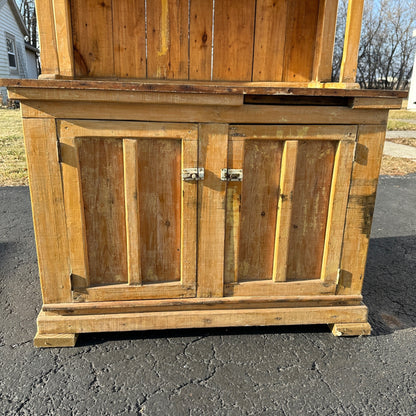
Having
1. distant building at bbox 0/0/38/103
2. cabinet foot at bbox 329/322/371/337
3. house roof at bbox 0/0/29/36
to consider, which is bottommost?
cabinet foot at bbox 329/322/371/337

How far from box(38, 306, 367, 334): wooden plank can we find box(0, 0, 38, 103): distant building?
1445 centimetres

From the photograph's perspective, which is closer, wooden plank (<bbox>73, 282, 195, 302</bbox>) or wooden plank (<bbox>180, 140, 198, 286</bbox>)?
wooden plank (<bbox>180, 140, 198, 286</bbox>)

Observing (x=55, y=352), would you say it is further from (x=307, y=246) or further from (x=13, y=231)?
(x=13, y=231)

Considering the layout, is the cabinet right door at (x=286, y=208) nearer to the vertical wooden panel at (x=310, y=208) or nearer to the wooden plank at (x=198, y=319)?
the vertical wooden panel at (x=310, y=208)

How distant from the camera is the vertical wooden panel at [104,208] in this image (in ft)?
6.22

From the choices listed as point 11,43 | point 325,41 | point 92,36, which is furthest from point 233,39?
point 11,43

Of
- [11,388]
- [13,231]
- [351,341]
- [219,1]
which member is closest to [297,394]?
[351,341]

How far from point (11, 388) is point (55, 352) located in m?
0.29

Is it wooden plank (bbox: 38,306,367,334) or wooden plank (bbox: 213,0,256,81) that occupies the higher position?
wooden plank (bbox: 213,0,256,81)

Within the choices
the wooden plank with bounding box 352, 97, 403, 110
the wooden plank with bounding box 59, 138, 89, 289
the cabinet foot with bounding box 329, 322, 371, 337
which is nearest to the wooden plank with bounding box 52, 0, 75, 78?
the wooden plank with bounding box 59, 138, 89, 289

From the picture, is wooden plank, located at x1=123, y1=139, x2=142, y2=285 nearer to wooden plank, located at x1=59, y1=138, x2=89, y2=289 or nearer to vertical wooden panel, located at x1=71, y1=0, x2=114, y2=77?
wooden plank, located at x1=59, y1=138, x2=89, y2=289

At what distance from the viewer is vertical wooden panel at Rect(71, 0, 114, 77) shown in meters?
2.29

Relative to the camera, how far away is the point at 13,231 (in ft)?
12.0

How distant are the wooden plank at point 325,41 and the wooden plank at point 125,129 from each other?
0.99 m
